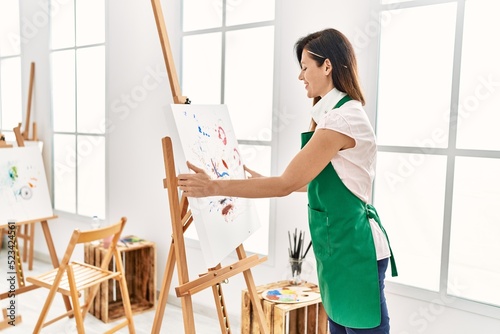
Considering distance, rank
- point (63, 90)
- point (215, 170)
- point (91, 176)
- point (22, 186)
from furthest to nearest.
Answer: point (63, 90) < point (91, 176) < point (22, 186) < point (215, 170)

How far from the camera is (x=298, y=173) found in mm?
1643

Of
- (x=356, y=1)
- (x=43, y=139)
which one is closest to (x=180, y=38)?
(x=356, y=1)

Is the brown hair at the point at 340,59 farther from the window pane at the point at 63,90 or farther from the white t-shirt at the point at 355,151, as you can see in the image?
the window pane at the point at 63,90

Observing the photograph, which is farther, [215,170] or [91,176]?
[91,176]

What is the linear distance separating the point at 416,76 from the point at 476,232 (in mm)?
802

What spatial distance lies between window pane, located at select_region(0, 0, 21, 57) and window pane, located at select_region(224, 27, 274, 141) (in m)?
2.63

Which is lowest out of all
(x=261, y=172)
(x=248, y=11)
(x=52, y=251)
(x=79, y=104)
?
(x=52, y=251)

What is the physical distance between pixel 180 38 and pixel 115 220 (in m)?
1.51

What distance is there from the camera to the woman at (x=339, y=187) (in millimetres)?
1669

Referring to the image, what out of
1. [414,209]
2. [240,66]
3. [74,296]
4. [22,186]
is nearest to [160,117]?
[240,66]

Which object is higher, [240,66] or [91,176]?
[240,66]

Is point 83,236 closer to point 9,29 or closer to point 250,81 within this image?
point 250,81

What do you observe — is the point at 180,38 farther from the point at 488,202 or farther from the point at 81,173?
the point at 488,202

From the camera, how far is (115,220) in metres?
3.91
